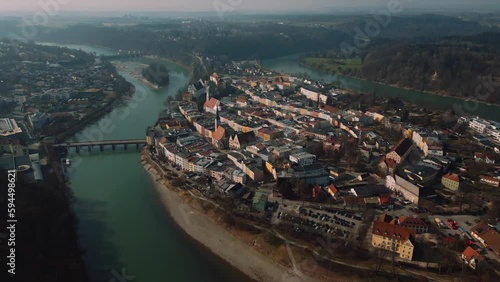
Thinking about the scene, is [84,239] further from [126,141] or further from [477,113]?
[477,113]

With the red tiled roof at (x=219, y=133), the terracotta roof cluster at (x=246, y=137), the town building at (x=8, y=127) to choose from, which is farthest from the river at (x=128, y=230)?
the terracotta roof cluster at (x=246, y=137)

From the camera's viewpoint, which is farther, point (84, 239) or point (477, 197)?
point (477, 197)

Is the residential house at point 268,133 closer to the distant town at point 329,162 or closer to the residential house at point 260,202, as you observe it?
the distant town at point 329,162

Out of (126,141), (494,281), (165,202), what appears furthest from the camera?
(126,141)

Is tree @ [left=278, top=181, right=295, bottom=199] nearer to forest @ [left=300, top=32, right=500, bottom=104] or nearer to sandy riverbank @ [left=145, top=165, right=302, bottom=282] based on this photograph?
sandy riverbank @ [left=145, top=165, right=302, bottom=282]

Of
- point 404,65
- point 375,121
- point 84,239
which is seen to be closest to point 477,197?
point 375,121

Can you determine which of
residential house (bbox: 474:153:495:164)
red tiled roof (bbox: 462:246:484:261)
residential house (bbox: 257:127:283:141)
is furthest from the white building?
residential house (bbox: 474:153:495:164)
